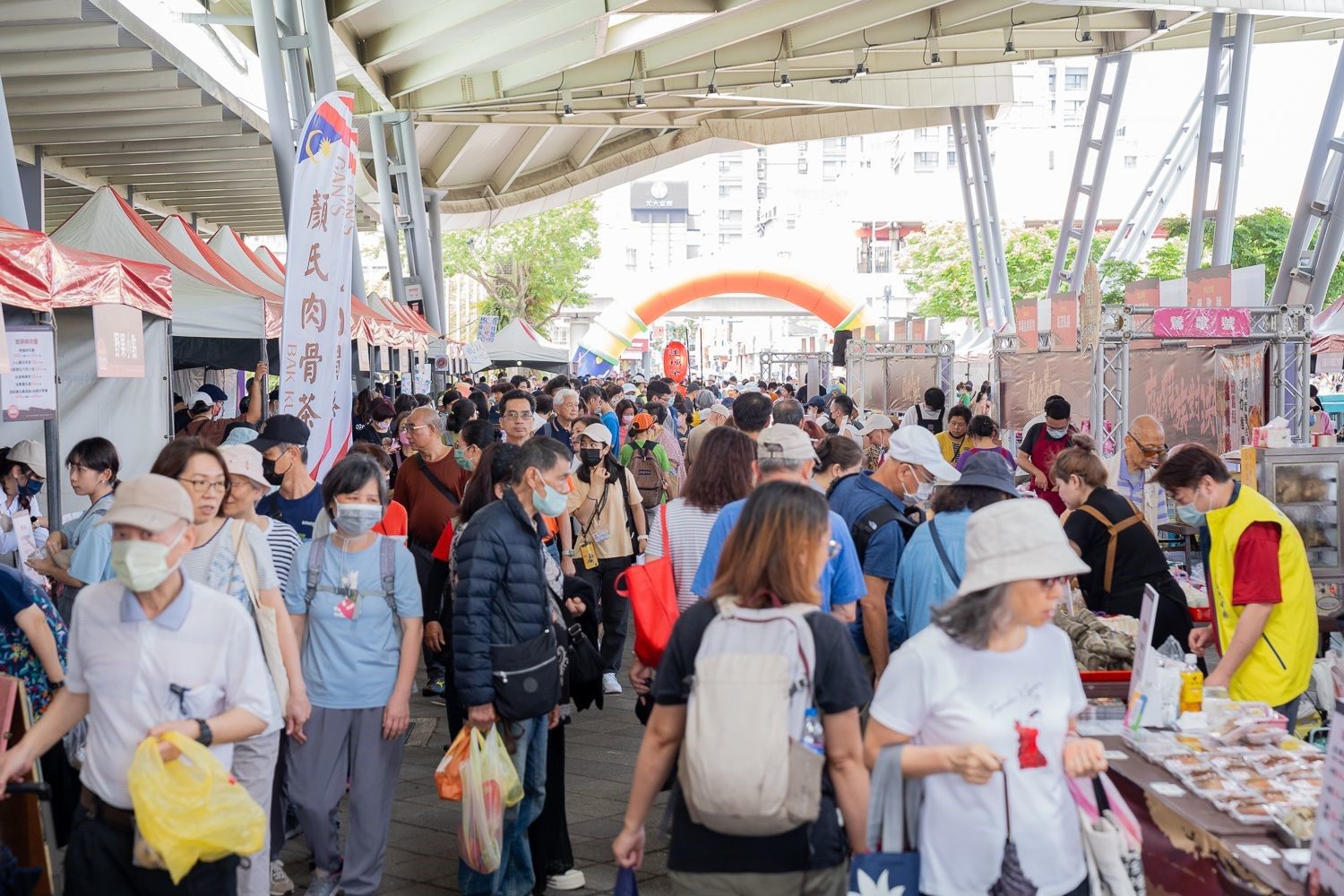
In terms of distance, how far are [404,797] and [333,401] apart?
236 centimetres

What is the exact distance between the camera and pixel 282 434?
6.41 meters

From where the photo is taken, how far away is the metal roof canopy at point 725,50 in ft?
73.7

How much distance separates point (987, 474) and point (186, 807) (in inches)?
124

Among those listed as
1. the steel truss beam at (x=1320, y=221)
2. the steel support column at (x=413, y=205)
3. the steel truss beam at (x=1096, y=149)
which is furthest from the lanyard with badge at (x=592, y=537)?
the steel truss beam at (x=1096, y=149)

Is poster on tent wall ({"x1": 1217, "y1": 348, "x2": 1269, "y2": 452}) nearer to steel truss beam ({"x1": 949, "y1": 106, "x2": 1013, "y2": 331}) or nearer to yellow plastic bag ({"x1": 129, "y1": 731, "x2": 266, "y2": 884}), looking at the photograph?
yellow plastic bag ({"x1": 129, "y1": 731, "x2": 266, "y2": 884})

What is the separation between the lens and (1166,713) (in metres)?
4.72

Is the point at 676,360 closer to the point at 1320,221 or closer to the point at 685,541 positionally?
the point at 1320,221

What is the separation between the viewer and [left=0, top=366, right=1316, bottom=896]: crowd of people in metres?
3.25

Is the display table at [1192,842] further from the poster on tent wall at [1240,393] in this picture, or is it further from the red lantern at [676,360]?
the red lantern at [676,360]

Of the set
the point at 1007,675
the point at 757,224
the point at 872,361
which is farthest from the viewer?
the point at 757,224

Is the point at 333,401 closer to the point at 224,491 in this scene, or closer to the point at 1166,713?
the point at 224,491

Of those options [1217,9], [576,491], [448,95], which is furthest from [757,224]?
[576,491]

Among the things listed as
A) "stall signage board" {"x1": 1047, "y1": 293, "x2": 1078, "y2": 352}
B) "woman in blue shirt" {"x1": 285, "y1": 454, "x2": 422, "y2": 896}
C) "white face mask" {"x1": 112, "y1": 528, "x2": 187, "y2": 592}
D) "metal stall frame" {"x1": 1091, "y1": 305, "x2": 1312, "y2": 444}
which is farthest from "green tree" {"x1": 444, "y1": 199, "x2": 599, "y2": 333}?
"white face mask" {"x1": 112, "y1": 528, "x2": 187, "y2": 592}

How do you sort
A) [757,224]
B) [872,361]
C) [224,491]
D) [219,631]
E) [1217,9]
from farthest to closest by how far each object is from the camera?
[757,224] < [872,361] < [1217,9] < [224,491] < [219,631]
